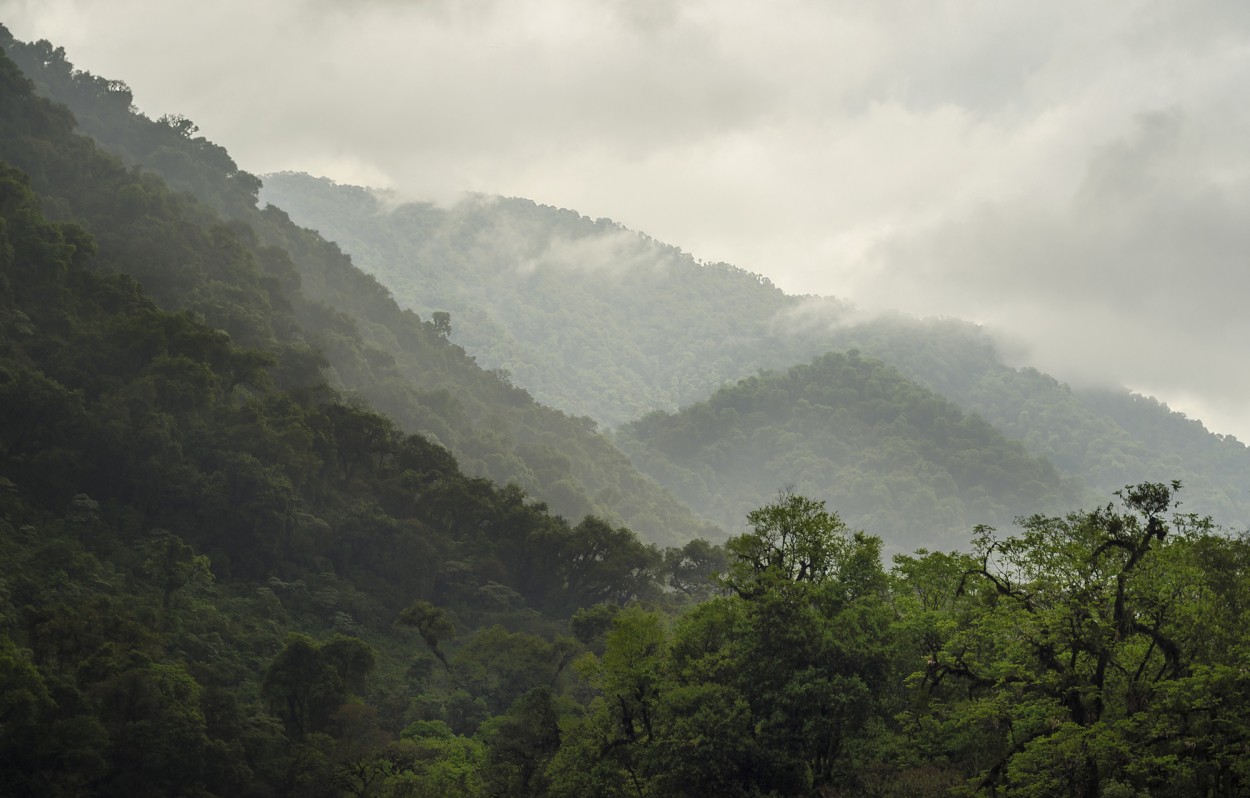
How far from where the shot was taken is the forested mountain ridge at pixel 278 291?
285ft

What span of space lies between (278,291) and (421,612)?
56676 mm

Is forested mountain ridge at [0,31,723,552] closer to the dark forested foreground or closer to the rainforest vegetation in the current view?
the rainforest vegetation

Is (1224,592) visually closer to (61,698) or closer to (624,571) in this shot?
(61,698)

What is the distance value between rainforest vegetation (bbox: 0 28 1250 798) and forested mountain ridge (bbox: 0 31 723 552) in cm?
74

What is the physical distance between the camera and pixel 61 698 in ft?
121

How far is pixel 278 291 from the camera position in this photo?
10431cm

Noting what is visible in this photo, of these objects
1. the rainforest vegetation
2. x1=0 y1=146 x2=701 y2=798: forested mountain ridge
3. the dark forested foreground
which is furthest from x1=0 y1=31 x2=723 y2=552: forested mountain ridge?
the dark forested foreground

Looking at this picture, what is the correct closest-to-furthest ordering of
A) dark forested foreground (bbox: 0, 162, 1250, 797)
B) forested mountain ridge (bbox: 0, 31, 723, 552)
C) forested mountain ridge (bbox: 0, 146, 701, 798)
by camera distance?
1. dark forested foreground (bbox: 0, 162, 1250, 797)
2. forested mountain ridge (bbox: 0, 146, 701, 798)
3. forested mountain ridge (bbox: 0, 31, 723, 552)

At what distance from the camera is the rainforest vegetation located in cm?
2625

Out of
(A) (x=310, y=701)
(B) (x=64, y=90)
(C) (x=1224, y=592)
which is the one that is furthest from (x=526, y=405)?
(C) (x=1224, y=592)

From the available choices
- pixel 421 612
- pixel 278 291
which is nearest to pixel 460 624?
pixel 421 612

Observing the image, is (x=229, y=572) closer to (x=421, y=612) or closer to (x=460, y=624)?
(x=421, y=612)

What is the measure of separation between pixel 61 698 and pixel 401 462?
3855 cm

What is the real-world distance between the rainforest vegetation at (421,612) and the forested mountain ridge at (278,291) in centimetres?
74
